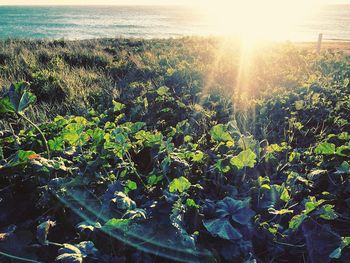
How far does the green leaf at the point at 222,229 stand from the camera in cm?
186

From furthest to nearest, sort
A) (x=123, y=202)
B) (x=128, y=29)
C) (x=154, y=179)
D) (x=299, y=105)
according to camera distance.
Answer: (x=128, y=29) → (x=299, y=105) → (x=154, y=179) → (x=123, y=202)

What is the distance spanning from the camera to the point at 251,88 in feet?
20.8

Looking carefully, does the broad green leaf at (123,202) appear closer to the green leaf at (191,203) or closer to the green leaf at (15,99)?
the green leaf at (191,203)

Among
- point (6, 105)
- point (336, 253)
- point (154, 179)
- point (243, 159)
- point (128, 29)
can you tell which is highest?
point (128, 29)

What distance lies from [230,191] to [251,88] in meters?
4.23

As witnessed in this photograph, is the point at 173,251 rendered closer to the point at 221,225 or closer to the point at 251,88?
the point at 221,225

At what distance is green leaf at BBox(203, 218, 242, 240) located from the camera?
1860 mm

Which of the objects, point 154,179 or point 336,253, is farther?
point 154,179

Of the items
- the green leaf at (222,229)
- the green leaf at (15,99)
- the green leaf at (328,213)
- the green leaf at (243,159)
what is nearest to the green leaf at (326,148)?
the green leaf at (243,159)

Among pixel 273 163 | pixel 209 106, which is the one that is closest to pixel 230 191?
pixel 273 163

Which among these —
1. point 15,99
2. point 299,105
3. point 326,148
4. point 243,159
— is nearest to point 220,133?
point 243,159

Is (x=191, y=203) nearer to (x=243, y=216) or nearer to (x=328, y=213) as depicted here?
(x=243, y=216)

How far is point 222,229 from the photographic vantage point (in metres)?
1.89

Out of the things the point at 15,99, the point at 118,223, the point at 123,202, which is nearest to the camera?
the point at 118,223
